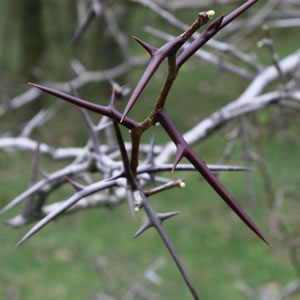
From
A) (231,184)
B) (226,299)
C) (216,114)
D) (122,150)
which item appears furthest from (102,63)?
(122,150)

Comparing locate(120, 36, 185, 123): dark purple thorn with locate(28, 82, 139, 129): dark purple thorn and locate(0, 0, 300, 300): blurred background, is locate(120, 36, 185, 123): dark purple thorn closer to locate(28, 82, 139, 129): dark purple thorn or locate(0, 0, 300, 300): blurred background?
locate(28, 82, 139, 129): dark purple thorn

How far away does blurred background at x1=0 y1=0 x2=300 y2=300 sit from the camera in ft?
8.07

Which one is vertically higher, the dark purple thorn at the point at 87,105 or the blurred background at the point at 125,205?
the dark purple thorn at the point at 87,105

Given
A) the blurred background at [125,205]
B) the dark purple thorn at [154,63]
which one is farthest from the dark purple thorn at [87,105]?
the blurred background at [125,205]

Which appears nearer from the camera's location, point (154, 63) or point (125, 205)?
point (154, 63)

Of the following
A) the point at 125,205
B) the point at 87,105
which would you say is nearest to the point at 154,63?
the point at 87,105

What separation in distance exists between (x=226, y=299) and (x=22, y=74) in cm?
A: 438

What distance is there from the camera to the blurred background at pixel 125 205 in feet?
8.07

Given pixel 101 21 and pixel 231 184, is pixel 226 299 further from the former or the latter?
pixel 101 21

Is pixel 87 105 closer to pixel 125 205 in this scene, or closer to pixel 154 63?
pixel 154 63

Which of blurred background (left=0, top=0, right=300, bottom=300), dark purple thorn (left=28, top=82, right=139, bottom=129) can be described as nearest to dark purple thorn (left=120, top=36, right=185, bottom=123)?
dark purple thorn (left=28, top=82, right=139, bottom=129)

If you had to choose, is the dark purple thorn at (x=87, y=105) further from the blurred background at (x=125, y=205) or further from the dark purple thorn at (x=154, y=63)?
the blurred background at (x=125, y=205)

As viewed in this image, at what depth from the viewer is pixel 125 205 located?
16.3ft

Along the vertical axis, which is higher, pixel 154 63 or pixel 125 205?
pixel 154 63
